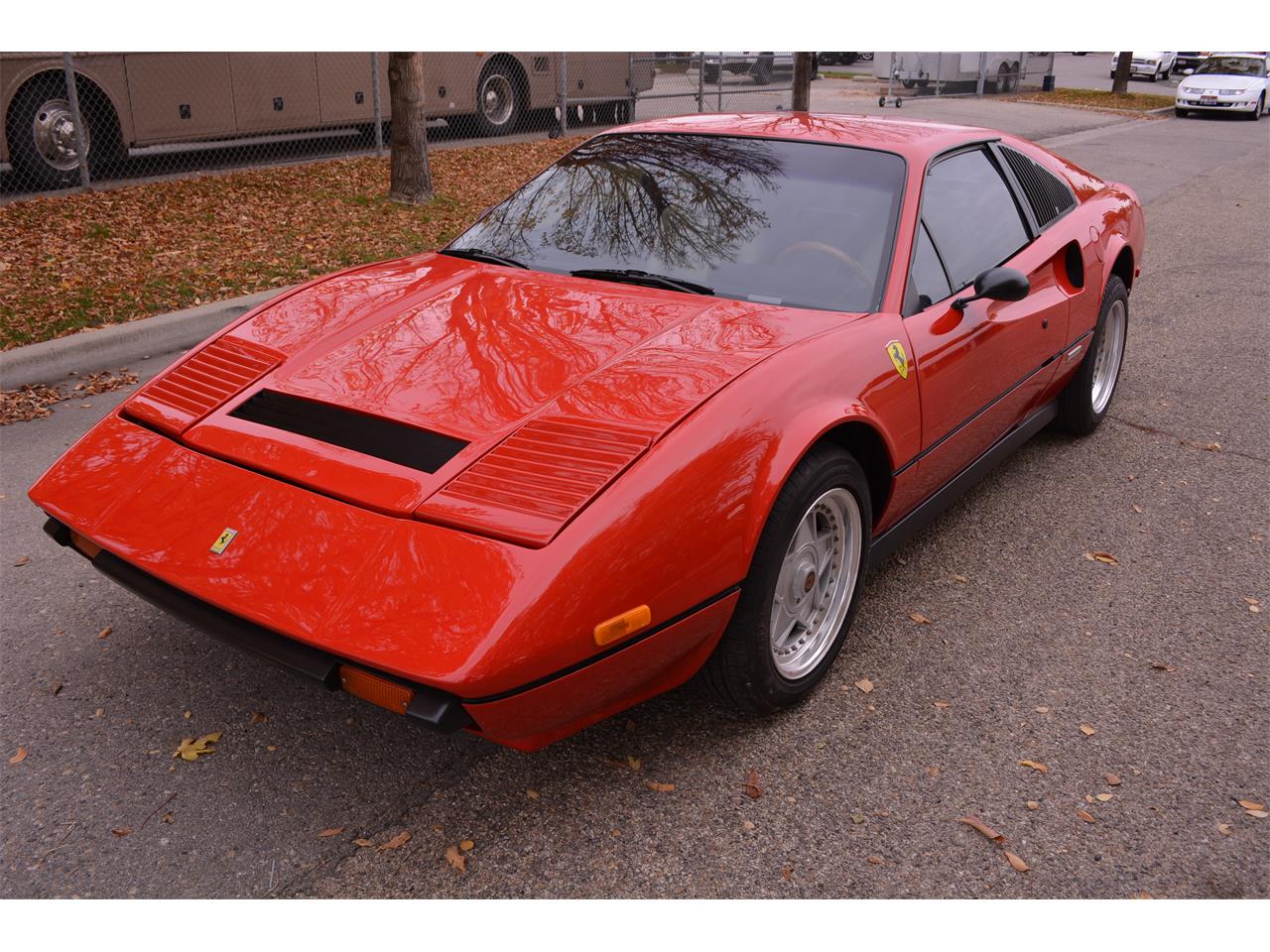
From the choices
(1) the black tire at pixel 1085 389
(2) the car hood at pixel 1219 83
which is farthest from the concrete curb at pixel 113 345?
(2) the car hood at pixel 1219 83

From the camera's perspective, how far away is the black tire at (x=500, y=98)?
45.1ft

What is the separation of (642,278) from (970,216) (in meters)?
1.33

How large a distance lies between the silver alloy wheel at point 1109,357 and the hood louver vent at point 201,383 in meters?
3.86

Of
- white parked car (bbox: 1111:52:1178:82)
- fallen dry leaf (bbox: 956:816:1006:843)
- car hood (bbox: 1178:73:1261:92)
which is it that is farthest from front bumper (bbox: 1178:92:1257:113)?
fallen dry leaf (bbox: 956:816:1006:843)

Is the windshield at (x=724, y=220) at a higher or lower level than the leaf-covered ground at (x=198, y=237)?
higher

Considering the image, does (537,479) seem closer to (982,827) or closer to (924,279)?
(982,827)

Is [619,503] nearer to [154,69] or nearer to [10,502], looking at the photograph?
[10,502]

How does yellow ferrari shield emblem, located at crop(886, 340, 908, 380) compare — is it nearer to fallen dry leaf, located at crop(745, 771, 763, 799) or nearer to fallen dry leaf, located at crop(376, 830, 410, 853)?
fallen dry leaf, located at crop(745, 771, 763, 799)

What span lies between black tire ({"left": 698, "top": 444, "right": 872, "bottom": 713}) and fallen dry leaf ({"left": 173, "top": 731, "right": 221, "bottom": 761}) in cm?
129

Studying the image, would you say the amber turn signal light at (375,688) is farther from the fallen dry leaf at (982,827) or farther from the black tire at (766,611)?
the fallen dry leaf at (982,827)

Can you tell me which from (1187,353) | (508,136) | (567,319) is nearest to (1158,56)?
(508,136)

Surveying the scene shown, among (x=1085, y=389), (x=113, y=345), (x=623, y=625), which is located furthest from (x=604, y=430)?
(x=113, y=345)

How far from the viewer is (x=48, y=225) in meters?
8.19

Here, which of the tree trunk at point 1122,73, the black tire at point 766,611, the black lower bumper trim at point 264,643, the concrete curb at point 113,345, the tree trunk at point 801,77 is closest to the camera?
the black lower bumper trim at point 264,643
